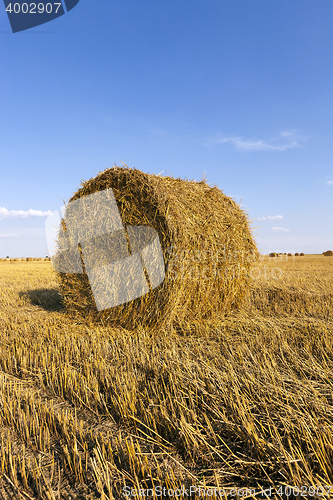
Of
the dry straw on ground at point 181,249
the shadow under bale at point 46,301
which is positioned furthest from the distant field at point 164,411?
the shadow under bale at point 46,301

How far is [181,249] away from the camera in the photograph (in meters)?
4.48

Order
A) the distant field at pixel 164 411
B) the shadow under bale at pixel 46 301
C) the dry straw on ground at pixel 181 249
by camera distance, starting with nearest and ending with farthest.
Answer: the distant field at pixel 164 411
the dry straw on ground at pixel 181 249
the shadow under bale at pixel 46 301

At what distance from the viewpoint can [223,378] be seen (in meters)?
2.98

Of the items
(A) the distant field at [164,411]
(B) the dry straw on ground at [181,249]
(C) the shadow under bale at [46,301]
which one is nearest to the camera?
(A) the distant field at [164,411]

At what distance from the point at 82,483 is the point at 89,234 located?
406 centimetres

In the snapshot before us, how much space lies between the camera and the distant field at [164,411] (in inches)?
73.4

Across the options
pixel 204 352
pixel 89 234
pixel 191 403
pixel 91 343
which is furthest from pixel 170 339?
pixel 89 234

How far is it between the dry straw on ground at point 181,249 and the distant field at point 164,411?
0.48 metres

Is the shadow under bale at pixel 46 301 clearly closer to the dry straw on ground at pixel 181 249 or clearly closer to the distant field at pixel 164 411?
the dry straw on ground at pixel 181 249

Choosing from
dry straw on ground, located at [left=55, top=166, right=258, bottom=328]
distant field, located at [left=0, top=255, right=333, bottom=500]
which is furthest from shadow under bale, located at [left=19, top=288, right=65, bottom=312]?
distant field, located at [left=0, top=255, right=333, bottom=500]

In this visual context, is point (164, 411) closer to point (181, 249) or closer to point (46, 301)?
point (181, 249)

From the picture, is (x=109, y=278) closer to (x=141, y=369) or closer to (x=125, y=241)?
(x=125, y=241)

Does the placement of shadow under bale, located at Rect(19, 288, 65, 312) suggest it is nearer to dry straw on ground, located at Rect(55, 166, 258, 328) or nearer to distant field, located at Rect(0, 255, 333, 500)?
dry straw on ground, located at Rect(55, 166, 258, 328)

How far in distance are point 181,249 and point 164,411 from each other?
243 cm
